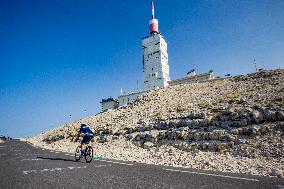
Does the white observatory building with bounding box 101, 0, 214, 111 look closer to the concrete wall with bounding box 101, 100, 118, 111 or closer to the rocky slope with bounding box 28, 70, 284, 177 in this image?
the concrete wall with bounding box 101, 100, 118, 111

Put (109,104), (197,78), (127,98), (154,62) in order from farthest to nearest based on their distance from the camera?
(109,104) → (154,62) → (127,98) → (197,78)

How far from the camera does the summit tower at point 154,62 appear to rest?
2987 inches

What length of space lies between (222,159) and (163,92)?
118ft

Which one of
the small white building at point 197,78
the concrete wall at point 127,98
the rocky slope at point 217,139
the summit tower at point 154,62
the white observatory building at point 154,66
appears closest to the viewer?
the rocky slope at point 217,139

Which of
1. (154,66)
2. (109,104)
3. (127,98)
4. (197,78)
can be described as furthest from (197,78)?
(109,104)

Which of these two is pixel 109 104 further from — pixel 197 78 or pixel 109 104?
pixel 197 78

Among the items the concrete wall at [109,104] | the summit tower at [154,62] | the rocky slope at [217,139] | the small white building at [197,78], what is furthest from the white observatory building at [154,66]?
the rocky slope at [217,139]

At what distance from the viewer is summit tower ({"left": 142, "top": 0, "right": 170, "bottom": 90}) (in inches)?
2987

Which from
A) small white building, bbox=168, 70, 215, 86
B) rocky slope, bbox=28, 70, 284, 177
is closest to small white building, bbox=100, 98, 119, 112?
small white building, bbox=168, 70, 215, 86

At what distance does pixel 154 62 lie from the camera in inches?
3071

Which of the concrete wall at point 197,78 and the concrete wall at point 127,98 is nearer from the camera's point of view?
the concrete wall at point 197,78

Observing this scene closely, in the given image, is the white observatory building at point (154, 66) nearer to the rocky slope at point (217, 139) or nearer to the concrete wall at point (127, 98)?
the concrete wall at point (127, 98)

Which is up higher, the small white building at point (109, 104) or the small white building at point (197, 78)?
the small white building at point (197, 78)

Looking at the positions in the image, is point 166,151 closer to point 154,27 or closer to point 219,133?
point 219,133
